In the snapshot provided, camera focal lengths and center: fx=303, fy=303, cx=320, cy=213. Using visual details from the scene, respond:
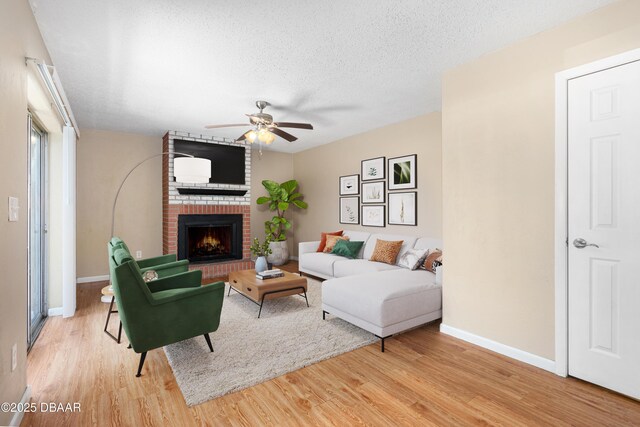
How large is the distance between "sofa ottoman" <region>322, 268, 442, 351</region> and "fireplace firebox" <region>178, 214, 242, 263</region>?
3.26m

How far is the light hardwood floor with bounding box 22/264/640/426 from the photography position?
1805 millimetres

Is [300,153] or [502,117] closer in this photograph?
[502,117]

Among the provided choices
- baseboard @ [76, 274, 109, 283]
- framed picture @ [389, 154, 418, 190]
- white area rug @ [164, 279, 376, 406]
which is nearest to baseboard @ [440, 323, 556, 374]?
white area rug @ [164, 279, 376, 406]

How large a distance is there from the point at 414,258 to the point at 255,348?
2.25 m

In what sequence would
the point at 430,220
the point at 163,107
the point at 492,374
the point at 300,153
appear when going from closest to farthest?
the point at 492,374, the point at 163,107, the point at 430,220, the point at 300,153

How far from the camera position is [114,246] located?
2.97 m

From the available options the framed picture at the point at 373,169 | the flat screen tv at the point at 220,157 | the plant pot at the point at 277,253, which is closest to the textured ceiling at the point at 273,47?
the framed picture at the point at 373,169

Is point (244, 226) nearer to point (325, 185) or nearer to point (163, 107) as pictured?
point (325, 185)

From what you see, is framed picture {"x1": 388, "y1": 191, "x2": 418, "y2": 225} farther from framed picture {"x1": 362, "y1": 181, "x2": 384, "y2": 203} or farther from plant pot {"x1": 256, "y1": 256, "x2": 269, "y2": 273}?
plant pot {"x1": 256, "y1": 256, "x2": 269, "y2": 273}

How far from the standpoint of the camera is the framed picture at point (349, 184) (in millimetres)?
5664

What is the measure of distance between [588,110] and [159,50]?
339 centimetres

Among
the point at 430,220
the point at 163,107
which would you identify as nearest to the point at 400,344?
the point at 430,220

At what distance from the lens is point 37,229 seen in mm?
3326

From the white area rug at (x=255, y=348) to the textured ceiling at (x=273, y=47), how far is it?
2590mm
